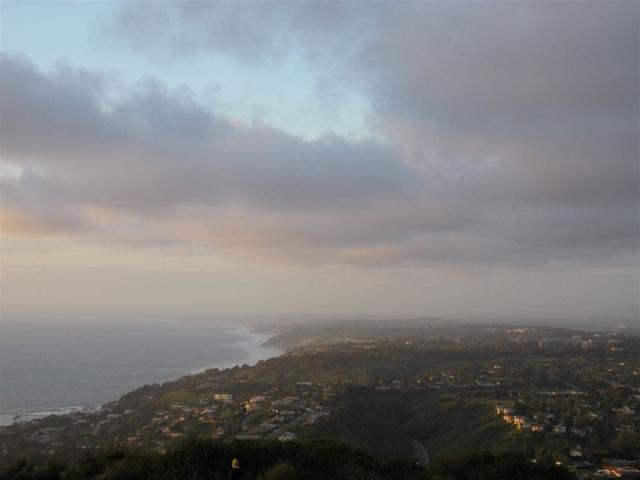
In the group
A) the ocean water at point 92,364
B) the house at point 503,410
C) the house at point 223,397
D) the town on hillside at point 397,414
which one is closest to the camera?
the town on hillside at point 397,414

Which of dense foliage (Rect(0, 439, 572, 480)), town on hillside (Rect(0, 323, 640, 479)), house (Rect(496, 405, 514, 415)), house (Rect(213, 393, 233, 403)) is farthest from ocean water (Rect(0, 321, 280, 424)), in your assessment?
house (Rect(496, 405, 514, 415))

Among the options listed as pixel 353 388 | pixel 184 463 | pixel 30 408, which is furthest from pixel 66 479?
pixel 30 408

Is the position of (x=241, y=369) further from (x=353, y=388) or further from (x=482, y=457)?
(x=482, y=457)

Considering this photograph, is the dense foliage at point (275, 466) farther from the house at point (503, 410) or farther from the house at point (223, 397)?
the house at point (223, 397)

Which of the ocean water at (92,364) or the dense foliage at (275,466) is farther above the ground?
the dense foliage at (275,466)

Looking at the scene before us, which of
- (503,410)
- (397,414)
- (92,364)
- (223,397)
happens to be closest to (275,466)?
(503,410)

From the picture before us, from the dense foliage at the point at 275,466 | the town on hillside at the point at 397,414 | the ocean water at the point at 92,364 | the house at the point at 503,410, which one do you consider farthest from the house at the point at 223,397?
the dense foliage at the point at 275,466

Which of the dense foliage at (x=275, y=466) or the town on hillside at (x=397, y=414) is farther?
the town on hillside at (x=397, y=414)
